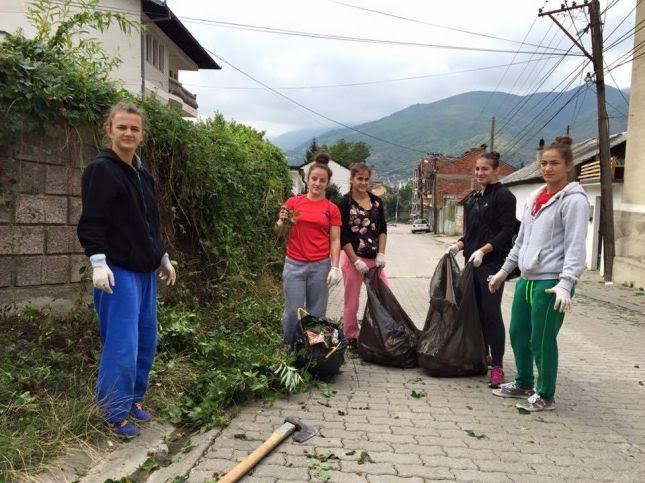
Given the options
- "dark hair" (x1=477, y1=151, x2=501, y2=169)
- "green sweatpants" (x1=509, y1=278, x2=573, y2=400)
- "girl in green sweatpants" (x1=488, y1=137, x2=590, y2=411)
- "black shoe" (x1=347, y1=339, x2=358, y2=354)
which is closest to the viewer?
"girl in green sweatpants" (x1=488, y1=137, x2=590, y2=411)

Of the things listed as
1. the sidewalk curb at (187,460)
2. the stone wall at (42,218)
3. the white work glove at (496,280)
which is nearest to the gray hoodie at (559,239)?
the white work glove at (496,280)

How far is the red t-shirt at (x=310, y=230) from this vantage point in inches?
178

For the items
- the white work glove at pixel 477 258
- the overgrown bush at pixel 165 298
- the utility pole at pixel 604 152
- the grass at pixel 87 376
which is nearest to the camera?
the grass at pixel 87 376

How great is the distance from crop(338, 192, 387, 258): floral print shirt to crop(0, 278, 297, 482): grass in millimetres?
1186

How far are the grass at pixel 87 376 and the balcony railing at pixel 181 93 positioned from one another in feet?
65.2

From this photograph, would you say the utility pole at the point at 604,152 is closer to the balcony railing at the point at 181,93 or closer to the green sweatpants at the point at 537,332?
the green sweatpants at the point at 537,332

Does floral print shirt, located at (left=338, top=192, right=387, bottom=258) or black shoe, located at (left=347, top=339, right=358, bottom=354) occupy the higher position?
floral print shirt, located at (left=338, top=192, right=387, bottom=258)

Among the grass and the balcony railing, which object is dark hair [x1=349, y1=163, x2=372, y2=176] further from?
the balcony railing

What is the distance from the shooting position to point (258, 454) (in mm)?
2881

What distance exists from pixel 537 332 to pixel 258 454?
215cm

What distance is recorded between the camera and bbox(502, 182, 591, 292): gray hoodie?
11.3 feet

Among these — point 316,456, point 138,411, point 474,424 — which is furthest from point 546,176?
point 138,411

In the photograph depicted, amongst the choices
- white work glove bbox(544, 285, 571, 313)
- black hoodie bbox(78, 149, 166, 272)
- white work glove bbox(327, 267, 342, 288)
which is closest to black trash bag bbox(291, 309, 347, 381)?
white work glove bbox(327, 267, 342, 288)

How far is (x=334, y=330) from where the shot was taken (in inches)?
169
